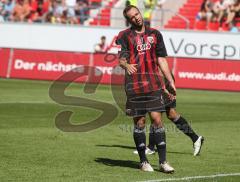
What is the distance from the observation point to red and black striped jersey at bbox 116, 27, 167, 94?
427 inches

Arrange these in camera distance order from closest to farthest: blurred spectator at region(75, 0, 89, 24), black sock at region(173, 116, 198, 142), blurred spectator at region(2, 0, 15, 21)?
black sock at region(173, 116, 198, 142), blurred spectator at region(75, 0, 89, 24), blurred spectator at region(2, 0, 15, 21)

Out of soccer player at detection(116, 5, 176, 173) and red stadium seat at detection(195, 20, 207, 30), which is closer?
soccer player at detection(116, 5, 176, 173)

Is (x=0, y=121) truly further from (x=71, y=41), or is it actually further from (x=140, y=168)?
(x=71, y=41)

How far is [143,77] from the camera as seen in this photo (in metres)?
10.9

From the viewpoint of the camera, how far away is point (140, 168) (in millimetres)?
11055

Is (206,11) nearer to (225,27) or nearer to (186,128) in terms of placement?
(225,27)

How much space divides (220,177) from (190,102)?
13.4 m

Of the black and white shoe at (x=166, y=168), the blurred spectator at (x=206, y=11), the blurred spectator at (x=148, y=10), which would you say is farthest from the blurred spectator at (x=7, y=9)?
the black and white shoe at (x=166, y=168)

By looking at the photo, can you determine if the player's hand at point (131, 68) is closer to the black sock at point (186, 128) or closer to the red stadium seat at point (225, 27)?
the black sock at point (186, 128)

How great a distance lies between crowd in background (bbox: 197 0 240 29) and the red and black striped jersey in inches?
943

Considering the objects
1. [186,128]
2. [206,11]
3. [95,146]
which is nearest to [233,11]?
[206,11]

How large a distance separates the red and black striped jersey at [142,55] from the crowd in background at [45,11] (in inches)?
1070

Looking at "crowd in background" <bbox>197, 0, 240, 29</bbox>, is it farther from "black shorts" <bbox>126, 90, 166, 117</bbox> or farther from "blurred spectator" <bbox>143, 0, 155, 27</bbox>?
"black shorts" <bbox>126, 90, 166, 117</bbox>

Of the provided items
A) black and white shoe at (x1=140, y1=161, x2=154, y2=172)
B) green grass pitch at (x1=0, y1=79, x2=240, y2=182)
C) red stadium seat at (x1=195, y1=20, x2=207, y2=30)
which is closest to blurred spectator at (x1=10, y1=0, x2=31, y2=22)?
red stadium seat at (x1=195, y1=20, x2=207, y2=30)
